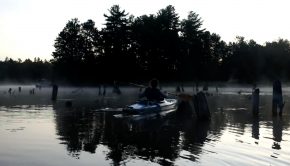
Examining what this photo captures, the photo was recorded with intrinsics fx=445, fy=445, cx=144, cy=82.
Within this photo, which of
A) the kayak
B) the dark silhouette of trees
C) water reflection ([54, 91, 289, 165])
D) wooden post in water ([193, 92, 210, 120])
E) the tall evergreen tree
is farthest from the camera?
the dark silhouette of trees

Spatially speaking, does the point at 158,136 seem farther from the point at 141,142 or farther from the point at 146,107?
the point at 146,107

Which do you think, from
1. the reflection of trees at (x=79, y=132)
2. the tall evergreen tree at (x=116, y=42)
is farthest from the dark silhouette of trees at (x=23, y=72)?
the reflection of trees at (x=79, y=132)

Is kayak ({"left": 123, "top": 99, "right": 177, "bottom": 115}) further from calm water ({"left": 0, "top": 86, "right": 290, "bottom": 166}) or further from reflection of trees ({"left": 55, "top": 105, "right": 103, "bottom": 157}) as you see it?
reflection of trees ({"left": 55, "top": 105, "right": 103, "bottom": 157})

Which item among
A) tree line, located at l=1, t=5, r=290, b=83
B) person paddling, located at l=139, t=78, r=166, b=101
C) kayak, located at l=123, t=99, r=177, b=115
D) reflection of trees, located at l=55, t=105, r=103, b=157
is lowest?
reflection of trees, located at l=55, t=105, r=103, b=157

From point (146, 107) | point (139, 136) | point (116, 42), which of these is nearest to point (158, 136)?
point (139, 136)

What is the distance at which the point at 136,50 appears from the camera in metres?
→ 95.8

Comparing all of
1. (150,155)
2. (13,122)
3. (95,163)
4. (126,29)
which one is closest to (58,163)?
(95,163)

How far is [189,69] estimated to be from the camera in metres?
98.5

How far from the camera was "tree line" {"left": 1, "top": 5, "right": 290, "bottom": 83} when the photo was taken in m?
91.4

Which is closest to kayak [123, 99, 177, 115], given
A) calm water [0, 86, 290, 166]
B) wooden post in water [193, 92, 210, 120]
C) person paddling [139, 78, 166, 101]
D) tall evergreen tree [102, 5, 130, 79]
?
person paddling [139, 78, 166, 101]

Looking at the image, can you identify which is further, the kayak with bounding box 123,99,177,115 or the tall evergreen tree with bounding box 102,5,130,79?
the tall evergreen tree with bounding box 102,5,130,79

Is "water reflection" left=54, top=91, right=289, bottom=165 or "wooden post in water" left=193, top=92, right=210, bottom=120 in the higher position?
"wooden post in water" left=193, top=92, right=210, bottom=120

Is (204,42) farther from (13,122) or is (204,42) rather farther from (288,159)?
(288,159)

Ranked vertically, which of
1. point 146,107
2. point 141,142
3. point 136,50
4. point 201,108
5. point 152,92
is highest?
point 136,50
